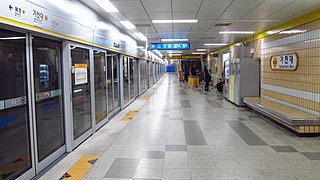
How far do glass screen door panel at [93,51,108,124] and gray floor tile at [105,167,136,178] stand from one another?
2494 mm

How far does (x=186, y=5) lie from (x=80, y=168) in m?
3.76

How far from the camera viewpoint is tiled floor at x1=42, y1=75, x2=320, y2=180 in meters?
3.44

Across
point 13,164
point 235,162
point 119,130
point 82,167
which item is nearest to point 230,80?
point 119,130

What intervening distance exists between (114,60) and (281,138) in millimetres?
5275

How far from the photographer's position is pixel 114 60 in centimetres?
793

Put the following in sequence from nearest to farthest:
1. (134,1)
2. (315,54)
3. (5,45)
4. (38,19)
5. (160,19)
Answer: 1. (5,45)
2. (38,19)
3. (134,1)
4. (315,54)
5. (160,19)

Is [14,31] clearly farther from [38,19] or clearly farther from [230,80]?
[230,80]

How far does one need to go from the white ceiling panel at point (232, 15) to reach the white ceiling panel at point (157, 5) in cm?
153

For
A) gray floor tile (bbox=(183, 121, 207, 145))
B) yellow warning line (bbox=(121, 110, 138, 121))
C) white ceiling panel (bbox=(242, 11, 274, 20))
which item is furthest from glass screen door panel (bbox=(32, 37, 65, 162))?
white ceiling panel (bbox=(242, 11, 274, 20))

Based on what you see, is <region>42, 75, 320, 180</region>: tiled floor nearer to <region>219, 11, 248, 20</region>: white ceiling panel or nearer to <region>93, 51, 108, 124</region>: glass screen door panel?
<region>93, 51, 108, 124</region>: glass screen door panel

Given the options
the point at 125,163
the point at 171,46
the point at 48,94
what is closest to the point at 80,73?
the point at 48,94

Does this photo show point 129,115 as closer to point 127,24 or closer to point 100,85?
point 100,85

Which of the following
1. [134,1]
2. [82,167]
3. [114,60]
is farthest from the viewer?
[114,60]

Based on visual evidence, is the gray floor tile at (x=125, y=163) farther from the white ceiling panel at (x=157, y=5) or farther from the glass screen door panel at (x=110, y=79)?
the glass screen door panel at (x=110, y=79)
